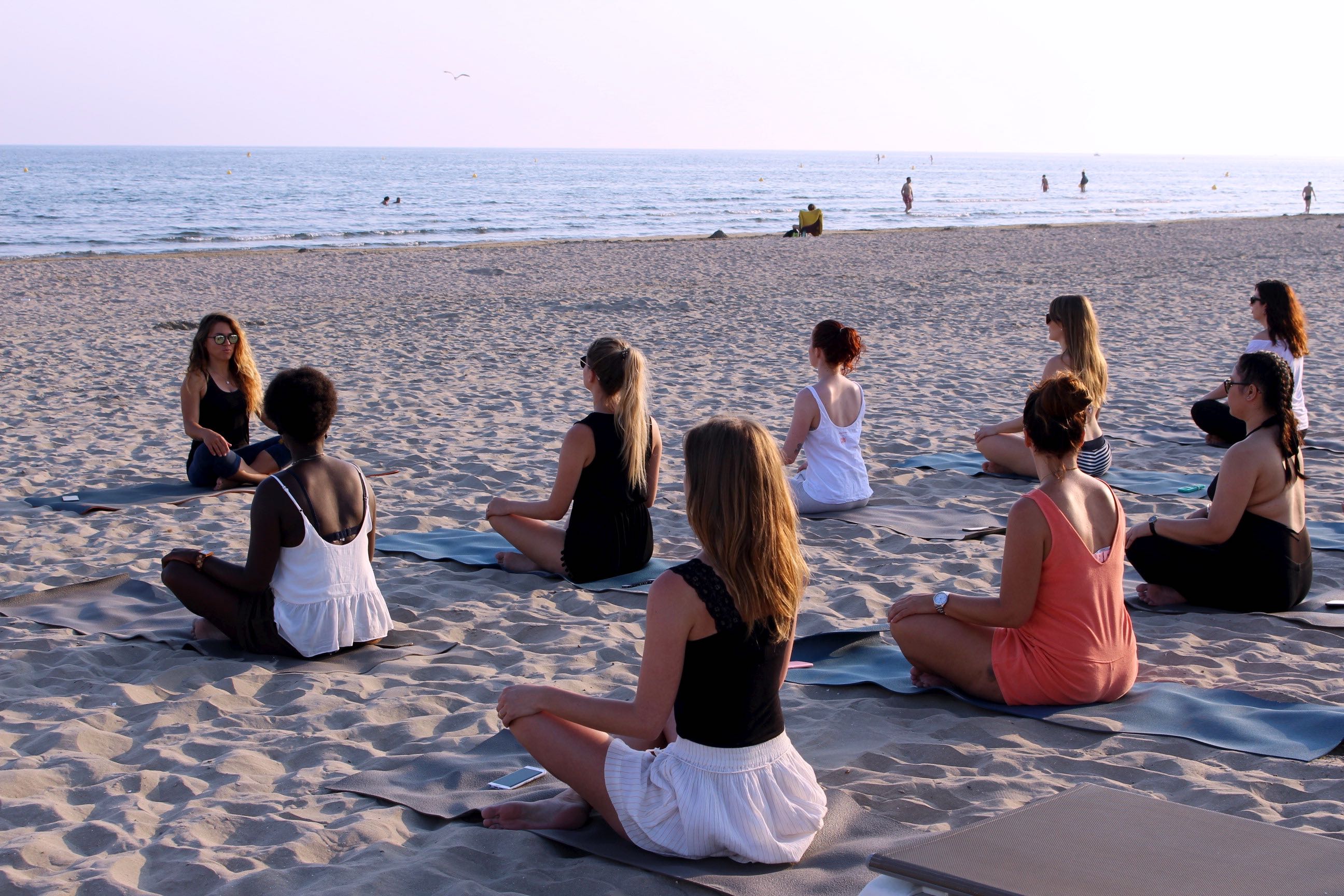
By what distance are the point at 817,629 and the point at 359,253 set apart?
70.4 ft

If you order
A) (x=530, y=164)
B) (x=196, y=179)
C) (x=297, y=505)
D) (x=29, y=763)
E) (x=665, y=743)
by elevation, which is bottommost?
(x=29, y=763)

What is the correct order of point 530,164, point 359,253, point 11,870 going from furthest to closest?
point 530,164 < point 359,253 < point 11,870

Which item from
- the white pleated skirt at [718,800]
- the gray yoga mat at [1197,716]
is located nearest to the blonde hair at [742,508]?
the white pleated skirt at [718,800]

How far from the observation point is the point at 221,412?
6.82m

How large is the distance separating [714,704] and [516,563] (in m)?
2.83

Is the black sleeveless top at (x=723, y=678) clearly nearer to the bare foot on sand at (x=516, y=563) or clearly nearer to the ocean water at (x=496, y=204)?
the bare foot on sand at (x=516, y=563)

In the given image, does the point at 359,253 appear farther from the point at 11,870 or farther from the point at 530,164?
the point at 530,164

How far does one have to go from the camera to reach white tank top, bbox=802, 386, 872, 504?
596cm

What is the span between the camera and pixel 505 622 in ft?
15.2

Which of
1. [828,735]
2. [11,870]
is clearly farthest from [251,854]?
[828,735]

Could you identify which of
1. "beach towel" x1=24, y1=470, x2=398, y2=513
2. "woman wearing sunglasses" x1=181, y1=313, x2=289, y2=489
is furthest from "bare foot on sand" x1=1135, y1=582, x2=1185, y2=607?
"woman wearing sunglasses" x1=181, y1=313, x2=289, y2=489

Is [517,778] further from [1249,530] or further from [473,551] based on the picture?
[1249,530]

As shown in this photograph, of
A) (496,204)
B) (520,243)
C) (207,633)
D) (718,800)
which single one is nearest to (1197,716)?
(718,800)

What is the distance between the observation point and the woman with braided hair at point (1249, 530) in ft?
13.4
